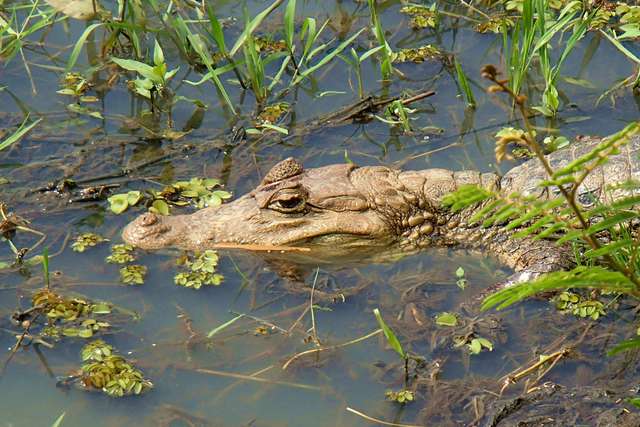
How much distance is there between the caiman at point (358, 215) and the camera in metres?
6.48

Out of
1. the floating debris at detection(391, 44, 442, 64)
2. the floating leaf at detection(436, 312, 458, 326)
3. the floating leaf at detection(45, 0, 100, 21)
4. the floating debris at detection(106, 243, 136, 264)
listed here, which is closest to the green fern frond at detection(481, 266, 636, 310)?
the floating leaf at detection(436, 312, 458, 326)

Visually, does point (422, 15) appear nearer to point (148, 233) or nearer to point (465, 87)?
point (465, 87)

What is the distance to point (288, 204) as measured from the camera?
6570 mm

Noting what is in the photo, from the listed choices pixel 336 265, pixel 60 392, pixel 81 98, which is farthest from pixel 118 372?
pixel 81 98

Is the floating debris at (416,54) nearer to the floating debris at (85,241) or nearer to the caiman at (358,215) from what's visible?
the caiman at (358,215)

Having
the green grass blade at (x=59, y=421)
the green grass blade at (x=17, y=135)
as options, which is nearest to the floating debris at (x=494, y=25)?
the green grass blade at (x=17, y=135)

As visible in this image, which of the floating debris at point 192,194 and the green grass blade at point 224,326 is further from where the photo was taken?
the floating debris at point 192,194

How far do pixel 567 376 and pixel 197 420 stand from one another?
197cm

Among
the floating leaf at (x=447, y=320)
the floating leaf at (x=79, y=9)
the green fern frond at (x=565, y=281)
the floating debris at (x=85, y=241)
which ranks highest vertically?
the green fern frond at (x=565, y=281)

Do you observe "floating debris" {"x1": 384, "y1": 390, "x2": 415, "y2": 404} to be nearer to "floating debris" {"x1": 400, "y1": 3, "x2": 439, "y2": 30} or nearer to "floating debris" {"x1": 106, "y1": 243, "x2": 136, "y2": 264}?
"floating debris" {"x1": 106, "y1": 243, "x2": 136, "y2": 264}

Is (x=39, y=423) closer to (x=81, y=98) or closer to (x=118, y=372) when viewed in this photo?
(x=118, y=372)

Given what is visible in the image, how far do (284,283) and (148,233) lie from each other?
0.95 metres

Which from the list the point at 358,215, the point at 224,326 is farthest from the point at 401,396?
the point at 358,215

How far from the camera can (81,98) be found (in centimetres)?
774
